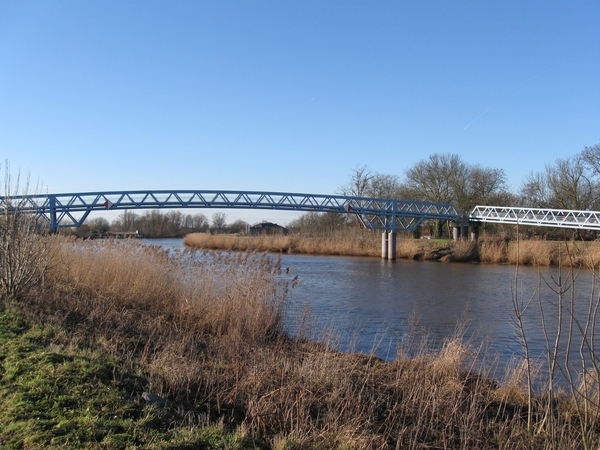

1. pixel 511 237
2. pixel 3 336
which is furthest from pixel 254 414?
pixel 511 237

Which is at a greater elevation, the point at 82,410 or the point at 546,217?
the point at 546,217

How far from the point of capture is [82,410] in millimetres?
4000

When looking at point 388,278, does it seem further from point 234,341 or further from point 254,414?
point 254,414

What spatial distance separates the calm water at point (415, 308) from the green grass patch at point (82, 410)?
393 centimetres

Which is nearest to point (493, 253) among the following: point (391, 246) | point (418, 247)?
point (418, 247)

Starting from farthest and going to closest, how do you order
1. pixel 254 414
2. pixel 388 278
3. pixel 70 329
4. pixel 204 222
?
pixel 204 222 → pixel 388 278 → pixel 70 329 → pixel 254 414

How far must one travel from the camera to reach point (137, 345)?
6.91 m

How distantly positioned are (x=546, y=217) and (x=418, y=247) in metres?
9.41

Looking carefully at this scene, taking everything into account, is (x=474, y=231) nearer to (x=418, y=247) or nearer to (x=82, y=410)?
(x=418, y=247)

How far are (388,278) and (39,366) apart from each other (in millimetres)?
19664

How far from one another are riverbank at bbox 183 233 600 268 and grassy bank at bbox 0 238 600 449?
21207 millimetres

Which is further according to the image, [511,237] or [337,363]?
[511,237]

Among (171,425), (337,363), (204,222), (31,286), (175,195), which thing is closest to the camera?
(171,425)

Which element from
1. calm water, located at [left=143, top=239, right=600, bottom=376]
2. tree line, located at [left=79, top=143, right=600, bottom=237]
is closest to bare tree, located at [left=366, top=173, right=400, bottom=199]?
tree line, located at [left=79, top=143, right=600, bottom=237]
